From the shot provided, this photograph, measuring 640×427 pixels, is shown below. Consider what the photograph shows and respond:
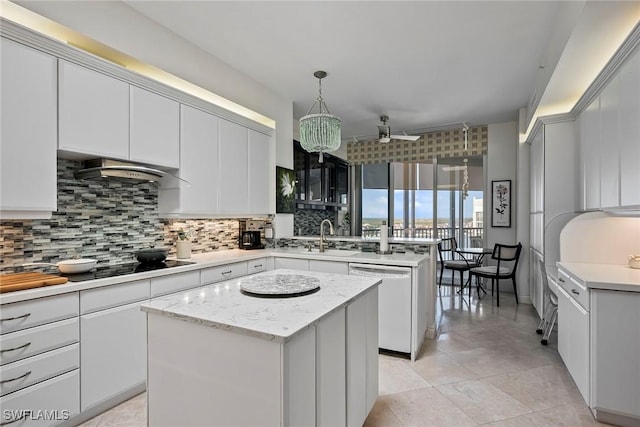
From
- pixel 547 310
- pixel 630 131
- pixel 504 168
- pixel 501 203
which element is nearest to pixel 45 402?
pixel 630 131

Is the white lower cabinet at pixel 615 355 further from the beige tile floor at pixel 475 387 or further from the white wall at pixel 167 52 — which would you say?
the white wall at pixel 167 52

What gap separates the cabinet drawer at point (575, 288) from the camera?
2117 millimetres

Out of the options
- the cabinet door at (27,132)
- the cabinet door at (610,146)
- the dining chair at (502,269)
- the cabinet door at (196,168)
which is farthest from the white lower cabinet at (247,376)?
the dining chair at (502,269)

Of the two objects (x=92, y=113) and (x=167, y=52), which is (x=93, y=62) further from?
(x=167, y=52)

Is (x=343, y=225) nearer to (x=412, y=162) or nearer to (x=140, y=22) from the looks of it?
(x=412, y=162)

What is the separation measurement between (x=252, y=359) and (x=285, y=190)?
3347 millimetres

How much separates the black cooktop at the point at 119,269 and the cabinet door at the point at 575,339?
2994 mm

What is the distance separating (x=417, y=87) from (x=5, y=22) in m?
3.79

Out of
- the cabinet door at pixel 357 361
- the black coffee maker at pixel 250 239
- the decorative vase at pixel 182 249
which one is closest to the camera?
the cabinet door at pixel 357 361

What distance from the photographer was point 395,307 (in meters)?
2.99

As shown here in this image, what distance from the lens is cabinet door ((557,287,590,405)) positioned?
83.5 inches

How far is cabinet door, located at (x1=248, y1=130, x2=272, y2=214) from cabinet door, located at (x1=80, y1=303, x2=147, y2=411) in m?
1.82

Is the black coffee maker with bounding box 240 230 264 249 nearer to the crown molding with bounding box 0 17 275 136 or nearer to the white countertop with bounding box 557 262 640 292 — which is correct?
the crown molding with bounding box 0 17 275 136

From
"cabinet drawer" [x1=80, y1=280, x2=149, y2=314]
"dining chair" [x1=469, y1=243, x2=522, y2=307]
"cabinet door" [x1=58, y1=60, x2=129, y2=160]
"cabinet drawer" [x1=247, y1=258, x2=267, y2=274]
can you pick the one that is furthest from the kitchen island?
"dining chair" [x1=469, y1=243, x2=522, y2=307]
